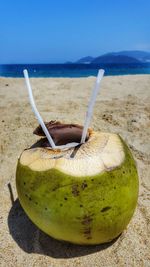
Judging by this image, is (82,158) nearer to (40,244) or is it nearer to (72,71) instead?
(40,244)

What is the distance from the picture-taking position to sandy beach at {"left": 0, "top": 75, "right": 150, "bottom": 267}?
251 centimetres

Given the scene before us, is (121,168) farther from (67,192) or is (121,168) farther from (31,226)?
(31,226)

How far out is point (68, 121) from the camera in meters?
4.45

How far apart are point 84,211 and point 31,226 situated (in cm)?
78

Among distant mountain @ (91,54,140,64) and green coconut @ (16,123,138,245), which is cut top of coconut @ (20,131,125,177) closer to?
green coconut @ (16,123,138,245)

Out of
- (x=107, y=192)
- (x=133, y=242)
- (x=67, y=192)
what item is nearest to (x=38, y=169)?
(x=67, y=192)

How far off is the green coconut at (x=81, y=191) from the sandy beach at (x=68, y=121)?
0.18 m

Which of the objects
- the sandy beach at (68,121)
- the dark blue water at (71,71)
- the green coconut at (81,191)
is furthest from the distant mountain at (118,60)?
the green coconut at (81,191)

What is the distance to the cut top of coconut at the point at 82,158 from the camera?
230 centimetres

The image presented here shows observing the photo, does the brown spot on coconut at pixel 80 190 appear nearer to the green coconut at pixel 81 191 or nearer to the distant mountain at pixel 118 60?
the green coconut at pixel 81 191

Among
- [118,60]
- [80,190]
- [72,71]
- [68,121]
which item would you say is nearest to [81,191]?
[80,190]

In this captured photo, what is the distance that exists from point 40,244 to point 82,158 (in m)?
0.77

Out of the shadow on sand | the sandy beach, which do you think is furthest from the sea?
the shadow on sand

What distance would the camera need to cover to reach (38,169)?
236 centimetres
